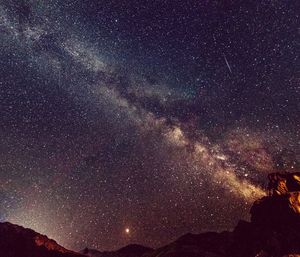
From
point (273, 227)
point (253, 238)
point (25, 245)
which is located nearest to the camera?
point (273, 227)

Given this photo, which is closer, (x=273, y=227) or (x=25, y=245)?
(x=273, y=227)

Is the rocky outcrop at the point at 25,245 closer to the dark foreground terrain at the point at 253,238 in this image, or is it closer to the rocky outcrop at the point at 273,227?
the dark foreground terrain at the point at 253,238

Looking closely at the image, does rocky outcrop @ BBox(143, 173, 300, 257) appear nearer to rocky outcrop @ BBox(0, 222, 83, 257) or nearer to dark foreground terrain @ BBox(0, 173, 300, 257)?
dark foreground terrain @ BBox(0, 173, 300, 257)

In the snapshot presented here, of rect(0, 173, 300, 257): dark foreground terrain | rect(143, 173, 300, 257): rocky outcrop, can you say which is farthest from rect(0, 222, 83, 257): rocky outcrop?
rect(143, 173, 300, 257): rocky outcrop

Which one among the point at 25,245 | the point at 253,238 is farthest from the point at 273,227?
the point at 25,245

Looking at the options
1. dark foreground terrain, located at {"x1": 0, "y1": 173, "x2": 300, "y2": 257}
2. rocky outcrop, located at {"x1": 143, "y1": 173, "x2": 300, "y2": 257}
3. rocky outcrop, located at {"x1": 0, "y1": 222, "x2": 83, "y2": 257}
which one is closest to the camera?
rocky outcrop, located at {"x1": 143, "y1": 173, "x2": 300, "y2": 257}

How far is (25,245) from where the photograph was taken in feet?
169

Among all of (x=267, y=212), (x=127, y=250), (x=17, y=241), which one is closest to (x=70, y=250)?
(x=17, y=241)

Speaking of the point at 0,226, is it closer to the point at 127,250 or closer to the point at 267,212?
the point at 127,250

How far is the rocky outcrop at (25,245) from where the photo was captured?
50391 mm

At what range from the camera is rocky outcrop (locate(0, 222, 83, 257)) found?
50391 millimetres

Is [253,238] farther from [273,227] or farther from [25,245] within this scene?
[25,245]

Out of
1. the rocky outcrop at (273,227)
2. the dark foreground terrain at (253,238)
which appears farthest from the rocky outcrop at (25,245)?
the rocky outcrop at (273,227)

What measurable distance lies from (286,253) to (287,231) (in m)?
2.63
